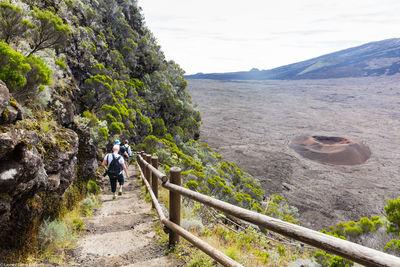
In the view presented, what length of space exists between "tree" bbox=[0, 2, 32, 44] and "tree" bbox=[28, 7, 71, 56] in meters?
1.03

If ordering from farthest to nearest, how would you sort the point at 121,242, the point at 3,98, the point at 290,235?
the point at 121,242 < the point at 3,98 < the point at 290,235

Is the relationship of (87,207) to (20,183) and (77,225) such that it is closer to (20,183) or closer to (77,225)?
(77,225)

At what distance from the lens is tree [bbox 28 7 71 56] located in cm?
930

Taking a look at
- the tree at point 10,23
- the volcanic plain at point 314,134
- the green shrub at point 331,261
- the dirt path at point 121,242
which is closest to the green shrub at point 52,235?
the dirt path at point 121,242

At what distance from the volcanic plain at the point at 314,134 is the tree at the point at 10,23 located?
38.2 m

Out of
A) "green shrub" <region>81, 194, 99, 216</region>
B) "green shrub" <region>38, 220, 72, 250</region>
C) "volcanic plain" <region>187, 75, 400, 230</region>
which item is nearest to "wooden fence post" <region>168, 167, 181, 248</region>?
"green shrub" <region>38, 220, 72, 250</region>

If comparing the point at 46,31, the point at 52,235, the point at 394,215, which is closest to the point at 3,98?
the point at 52,235

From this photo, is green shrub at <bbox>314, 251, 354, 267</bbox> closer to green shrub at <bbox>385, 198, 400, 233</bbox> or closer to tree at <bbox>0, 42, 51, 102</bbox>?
green shrub at <bbox>385, 198, 400, 233</bbox>

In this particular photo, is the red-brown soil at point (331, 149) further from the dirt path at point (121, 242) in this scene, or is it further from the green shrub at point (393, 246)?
the dirt path at point (121, 242)

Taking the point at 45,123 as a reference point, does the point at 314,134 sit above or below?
below

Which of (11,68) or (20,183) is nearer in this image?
(20,183)

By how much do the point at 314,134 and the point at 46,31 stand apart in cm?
9234

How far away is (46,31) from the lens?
31.3ft

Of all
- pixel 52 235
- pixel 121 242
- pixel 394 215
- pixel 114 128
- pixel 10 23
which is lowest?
pixel 394 215
